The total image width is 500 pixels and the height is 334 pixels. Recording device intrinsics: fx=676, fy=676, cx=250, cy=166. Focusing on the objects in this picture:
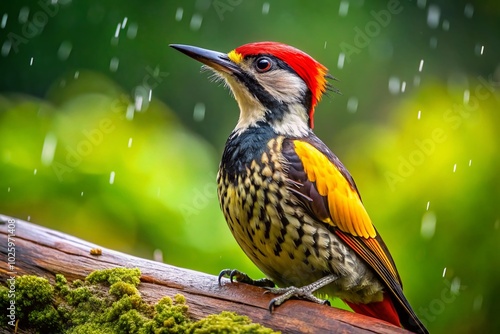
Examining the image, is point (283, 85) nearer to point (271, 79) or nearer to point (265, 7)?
point (271, 79)

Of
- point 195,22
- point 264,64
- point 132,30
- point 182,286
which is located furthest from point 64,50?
point 182,286

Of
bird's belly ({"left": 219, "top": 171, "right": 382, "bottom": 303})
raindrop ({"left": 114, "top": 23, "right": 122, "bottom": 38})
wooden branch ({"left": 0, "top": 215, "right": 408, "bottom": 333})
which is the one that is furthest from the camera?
raindrop ({"left": 114, "top": 23, "right": 122, "bottom": 38})

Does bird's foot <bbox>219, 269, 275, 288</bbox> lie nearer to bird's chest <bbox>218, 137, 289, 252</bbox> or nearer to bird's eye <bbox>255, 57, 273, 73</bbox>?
bird's chest <bbox>218, 137, 289, 252</bbox>

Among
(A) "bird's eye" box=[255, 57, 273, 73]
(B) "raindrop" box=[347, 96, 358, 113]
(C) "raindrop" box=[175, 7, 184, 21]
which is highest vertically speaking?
(C) "raindrop" box=[175, 7, 184, 21]

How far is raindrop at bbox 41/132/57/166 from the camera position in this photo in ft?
15.4

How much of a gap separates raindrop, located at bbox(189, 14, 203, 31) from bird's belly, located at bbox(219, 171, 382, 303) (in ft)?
11.3

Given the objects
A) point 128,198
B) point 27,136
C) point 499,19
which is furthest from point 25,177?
point 499,19

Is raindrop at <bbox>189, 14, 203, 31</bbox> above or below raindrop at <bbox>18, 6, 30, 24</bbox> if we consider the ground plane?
below

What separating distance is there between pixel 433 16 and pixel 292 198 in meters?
4.55

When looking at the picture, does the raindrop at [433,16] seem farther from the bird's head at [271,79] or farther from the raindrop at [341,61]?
the bird's head at [271,79]

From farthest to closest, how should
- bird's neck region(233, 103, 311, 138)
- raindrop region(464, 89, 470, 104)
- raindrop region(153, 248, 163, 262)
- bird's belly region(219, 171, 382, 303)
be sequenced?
raindrop region(464, 89, 470, 104) → raindrop region(153, 248, 163, 262) → bird's neck region(233, 103, 311, 138) → bird's belly region(219, 171, 382, 303)

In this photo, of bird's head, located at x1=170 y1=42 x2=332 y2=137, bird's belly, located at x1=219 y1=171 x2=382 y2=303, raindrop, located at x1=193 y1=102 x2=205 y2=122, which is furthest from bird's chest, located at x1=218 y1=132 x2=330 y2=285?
raindrop, located at x1=193 y1=102 x2=205 y2=122

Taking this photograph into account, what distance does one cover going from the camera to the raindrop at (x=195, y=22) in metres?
6.41

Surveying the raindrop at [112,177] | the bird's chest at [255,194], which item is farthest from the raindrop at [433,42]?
the bird's chest at [255,194]
